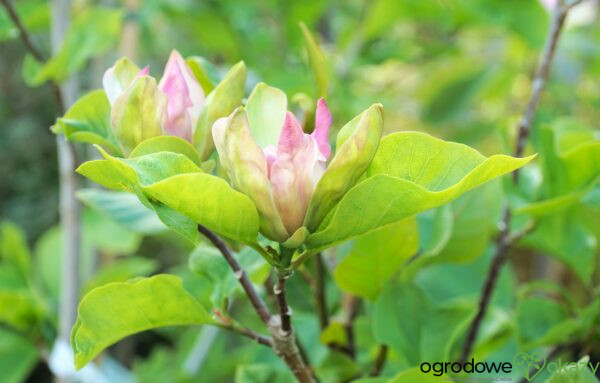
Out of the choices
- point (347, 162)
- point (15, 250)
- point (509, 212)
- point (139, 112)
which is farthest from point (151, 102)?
point (15, 250)

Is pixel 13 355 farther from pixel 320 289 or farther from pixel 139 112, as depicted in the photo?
pixel 139 112

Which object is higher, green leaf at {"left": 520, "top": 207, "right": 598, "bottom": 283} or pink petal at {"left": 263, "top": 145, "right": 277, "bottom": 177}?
pink petal at {"left": 263, "top": 145, "right": 277, "bottom": 177}

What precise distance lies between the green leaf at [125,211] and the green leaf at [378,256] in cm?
23

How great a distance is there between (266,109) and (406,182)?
0.33 feet

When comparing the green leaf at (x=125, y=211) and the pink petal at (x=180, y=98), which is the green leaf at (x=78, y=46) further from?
the pink petal at (x=180, y=98)

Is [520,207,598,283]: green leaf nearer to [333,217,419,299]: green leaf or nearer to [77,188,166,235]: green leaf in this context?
[333,217,419,299]: green leaf

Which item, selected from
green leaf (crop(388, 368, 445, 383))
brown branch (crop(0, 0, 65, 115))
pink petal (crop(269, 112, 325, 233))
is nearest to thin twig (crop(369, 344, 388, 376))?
green leaf (crop(388, 368, 445, 383))

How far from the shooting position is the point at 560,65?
1.41 meters

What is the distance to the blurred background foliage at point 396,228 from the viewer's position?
534mm

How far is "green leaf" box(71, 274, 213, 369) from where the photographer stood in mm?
385

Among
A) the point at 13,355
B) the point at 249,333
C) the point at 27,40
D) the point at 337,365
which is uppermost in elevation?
the point at 27,40

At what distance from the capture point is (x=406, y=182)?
33 centimetres

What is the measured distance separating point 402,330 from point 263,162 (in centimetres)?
25

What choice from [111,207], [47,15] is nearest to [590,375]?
[111,207]
